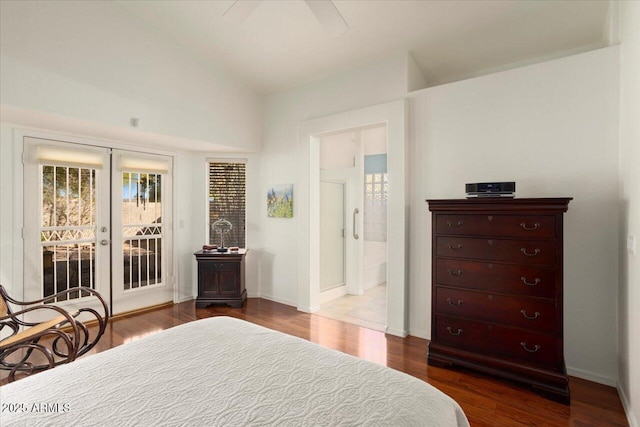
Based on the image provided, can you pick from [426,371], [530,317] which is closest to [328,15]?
[530,317]

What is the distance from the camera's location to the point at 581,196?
2.53 metres

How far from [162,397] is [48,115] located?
9.54ft

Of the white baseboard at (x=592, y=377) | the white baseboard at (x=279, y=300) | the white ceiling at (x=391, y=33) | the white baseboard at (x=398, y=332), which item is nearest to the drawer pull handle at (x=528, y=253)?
the white baseboard at (x=592, y=377)

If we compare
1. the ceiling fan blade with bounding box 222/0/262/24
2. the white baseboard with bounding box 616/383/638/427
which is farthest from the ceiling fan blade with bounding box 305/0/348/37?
the white baseboard with bounding box 616/383/638/427

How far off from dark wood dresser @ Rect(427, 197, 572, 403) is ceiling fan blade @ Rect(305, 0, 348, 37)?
157cm

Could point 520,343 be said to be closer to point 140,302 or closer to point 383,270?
point 383,270

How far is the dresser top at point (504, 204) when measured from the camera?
2.22 meters

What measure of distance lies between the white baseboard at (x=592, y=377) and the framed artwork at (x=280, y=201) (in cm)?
332

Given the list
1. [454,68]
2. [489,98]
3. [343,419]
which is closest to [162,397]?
[343,419]

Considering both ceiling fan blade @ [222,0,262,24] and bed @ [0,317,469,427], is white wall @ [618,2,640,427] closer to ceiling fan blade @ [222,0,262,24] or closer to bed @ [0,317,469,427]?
bed @ [0,317,469,427]

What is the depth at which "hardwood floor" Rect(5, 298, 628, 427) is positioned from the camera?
2062 millimetres

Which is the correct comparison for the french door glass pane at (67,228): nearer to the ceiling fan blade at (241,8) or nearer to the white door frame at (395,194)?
the ceiling fan blade at (241,8)

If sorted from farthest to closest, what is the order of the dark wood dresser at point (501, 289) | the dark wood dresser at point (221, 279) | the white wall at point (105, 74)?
the dark wood dresser at point (221, 279), the white wall at point (105, 74), the dark wood dresser at point (501, 289)

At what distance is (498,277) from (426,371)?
0.97 metres
